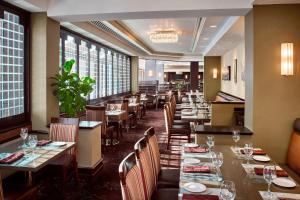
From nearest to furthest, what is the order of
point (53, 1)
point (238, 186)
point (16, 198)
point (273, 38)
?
point (238, 186), point (16, 198), point (273, 38), point (53, 1)

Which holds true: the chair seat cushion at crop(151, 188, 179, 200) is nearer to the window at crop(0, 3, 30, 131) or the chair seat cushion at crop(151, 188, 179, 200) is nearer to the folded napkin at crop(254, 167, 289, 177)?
the folded napkin at crop(254, 167, 289, 177)

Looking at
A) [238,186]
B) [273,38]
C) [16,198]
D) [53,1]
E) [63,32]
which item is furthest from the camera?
[63,32]

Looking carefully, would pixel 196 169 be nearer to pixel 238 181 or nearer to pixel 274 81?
pixel 238 181

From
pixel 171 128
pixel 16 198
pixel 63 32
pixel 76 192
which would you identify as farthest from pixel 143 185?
pixel 63 32

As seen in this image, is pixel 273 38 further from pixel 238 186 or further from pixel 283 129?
pixel 238 186

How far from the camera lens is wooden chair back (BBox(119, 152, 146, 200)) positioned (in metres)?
1.64

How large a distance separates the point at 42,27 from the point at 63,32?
166 cm

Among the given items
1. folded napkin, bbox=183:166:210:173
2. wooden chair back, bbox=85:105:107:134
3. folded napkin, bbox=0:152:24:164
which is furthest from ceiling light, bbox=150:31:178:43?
folded napkin, bbox=183:166:210:173

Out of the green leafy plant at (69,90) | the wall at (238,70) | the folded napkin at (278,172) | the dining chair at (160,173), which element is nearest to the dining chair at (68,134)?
the green leafy plant at (69,90)

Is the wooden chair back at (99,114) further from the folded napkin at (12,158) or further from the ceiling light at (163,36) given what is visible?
the ceiling light at (163,36)

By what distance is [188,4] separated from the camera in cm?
389

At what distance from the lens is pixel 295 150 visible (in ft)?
11.1

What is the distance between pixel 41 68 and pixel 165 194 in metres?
3.00

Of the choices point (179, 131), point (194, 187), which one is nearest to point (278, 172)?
point (194, 187)
